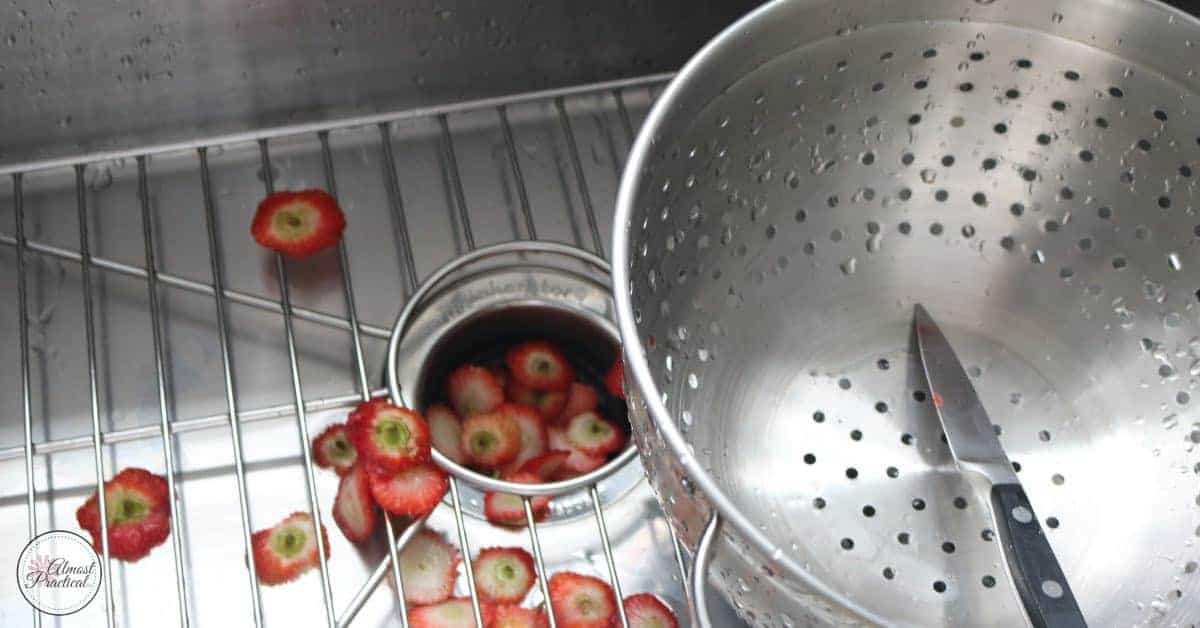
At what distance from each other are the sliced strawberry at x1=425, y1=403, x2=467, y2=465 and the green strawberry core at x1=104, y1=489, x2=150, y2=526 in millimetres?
133

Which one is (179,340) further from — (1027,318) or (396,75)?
(1027,318)

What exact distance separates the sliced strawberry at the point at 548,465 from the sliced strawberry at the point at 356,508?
0.07 meters

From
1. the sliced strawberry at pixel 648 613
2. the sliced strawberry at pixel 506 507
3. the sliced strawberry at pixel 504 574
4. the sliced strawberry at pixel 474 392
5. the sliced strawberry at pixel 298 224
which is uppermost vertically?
the sliced strawberry at pixel 298 224

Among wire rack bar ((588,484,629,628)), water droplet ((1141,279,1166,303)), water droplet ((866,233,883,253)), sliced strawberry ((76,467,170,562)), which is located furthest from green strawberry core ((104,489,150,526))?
water droplet ((1141,279,1166,303))

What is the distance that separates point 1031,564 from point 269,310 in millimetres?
370

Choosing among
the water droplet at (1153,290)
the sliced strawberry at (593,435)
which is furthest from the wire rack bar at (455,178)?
the water droplet at (1153,290)

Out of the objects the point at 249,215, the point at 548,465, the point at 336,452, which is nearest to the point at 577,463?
the point at 548,465

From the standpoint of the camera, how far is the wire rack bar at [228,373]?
1.81 feet

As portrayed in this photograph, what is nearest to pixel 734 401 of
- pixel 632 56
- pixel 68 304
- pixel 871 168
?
pixel 871 168

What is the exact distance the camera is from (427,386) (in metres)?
0.62

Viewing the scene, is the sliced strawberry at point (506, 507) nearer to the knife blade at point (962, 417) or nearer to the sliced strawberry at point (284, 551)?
the sliced strawberry at point (284, 551)

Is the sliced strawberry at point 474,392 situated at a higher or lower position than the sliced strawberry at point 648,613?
higher

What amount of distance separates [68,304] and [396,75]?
0.67 ft

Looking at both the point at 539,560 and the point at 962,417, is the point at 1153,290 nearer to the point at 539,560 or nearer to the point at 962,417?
the point at 962,417
